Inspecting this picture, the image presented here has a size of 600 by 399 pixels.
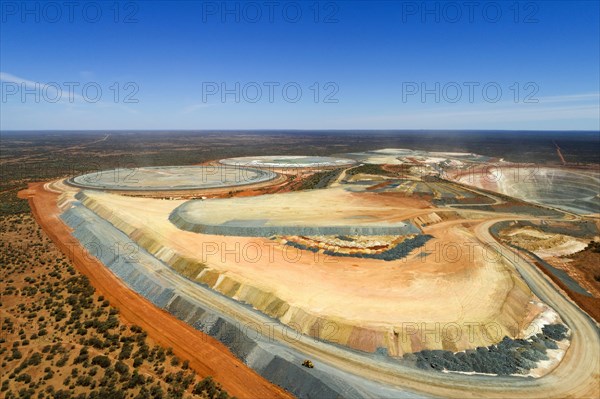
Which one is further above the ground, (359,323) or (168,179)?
(168,179)

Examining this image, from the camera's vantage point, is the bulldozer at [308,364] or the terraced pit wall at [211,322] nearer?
the terraced pit wall at [211,322]

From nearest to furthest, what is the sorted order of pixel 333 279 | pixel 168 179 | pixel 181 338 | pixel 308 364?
pixel 308 364 < pixel 181 338 < pixel 333 279 < pixel 168 179

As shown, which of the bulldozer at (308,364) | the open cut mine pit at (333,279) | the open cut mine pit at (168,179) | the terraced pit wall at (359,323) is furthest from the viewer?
the open cut mine pit at (168,179)

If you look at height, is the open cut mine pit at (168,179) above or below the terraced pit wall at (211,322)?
above

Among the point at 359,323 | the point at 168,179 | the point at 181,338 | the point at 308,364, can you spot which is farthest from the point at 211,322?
the point at 168,179

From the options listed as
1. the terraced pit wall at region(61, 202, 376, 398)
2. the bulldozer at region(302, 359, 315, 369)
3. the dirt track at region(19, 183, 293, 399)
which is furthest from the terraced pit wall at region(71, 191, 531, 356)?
the dirt track at region(19, 183, 293, 399)

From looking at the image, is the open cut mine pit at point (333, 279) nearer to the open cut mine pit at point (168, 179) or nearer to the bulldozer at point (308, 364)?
the bulldozer at point (308, 364)

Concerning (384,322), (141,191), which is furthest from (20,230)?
(384,322)

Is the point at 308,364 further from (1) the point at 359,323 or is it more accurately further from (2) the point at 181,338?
(2) the point at 181,338

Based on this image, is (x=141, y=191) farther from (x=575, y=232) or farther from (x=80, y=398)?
(x=575, y=232)

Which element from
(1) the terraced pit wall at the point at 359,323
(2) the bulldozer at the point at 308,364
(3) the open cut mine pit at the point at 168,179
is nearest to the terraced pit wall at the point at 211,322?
(2) the bulldozer at the point at 308,364
